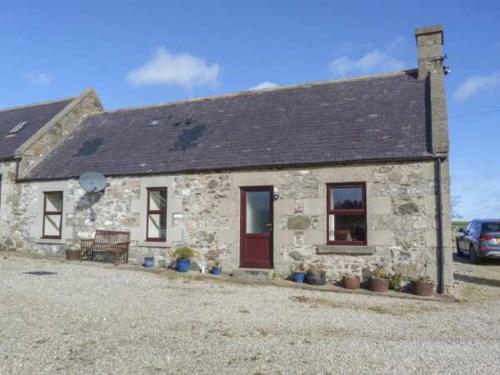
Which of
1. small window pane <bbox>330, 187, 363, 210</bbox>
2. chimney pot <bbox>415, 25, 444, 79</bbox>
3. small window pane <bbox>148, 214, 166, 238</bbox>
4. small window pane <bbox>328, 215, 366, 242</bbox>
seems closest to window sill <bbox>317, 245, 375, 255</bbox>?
small window pane <bbox>328, 215, 366, 242</bbox>

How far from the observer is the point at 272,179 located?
11.1 m

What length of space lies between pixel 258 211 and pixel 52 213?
7.32 metres

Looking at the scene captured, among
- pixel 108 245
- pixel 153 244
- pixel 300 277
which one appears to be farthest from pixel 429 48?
pixel 108 245

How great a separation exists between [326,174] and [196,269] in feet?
14.2

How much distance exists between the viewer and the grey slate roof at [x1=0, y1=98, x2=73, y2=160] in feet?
51.9

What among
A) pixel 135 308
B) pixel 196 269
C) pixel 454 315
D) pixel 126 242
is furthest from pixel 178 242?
pixel 454 315

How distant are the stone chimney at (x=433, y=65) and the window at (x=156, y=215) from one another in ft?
25.0

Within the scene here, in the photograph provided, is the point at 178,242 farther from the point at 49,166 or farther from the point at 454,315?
the point at 454,315

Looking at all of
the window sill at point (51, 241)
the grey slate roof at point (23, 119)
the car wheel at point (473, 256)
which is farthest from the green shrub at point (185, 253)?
the car wheel at point (473, 256)

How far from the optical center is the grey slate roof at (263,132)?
1084cm

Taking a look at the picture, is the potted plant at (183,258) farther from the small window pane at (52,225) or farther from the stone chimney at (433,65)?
the stone chimney at (433,65)

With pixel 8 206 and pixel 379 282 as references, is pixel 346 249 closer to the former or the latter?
pixel 379 282

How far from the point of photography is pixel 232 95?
15.4 meters

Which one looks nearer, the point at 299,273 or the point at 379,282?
the point at 379,282
